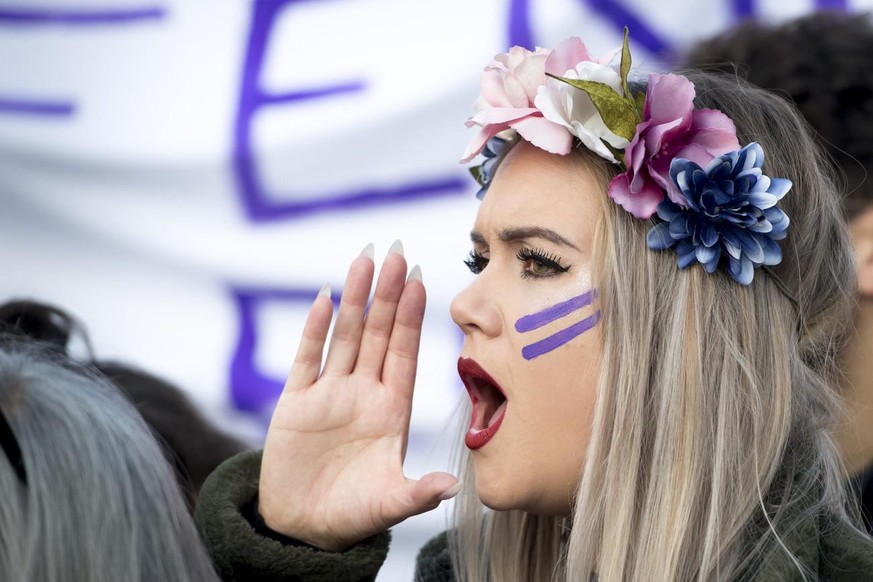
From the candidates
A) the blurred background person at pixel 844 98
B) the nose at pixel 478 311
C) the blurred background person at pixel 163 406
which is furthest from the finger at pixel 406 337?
the blurred background person at pixel 844 98

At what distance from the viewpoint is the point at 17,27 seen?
10.5 feet


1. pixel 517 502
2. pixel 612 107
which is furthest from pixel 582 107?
pixel 517 502

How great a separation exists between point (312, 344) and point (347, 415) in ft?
0.51

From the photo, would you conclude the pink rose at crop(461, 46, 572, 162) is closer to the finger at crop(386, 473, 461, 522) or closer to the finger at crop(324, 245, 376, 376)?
the finger at crop(324, 245, 376, 376)

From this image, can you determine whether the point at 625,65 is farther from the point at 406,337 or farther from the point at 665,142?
the point at 406,337

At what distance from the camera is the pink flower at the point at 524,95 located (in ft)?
6.18

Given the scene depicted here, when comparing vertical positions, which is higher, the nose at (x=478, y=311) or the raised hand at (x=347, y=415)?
the nose at (x=478, y=311)

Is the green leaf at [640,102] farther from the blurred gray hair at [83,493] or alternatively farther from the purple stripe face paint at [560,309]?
the blurred gray hair at [83,493]

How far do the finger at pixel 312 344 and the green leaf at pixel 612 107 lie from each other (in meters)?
0.63

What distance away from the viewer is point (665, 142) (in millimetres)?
1825

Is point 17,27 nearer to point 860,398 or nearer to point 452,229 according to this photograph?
point 452,229

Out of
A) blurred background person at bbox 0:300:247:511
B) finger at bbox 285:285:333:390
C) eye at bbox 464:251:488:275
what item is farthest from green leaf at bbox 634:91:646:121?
blurred background person at bbox 0:300:247:511

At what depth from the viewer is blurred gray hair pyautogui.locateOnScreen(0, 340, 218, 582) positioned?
49.9 inches

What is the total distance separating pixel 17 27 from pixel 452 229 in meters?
1.46
